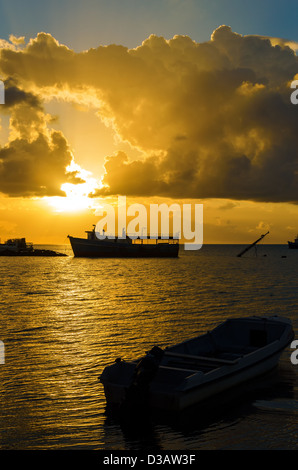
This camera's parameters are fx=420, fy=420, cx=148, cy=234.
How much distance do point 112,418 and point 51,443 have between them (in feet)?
7.30

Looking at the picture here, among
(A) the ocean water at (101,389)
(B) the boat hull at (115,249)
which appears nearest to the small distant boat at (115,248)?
(B) the boat hull at (115,249)

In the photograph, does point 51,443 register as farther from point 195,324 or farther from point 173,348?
point 195,324

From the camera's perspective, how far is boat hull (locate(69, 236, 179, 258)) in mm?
157875

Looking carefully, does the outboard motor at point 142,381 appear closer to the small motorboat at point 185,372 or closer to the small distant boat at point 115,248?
the small motorboat at point 185,372

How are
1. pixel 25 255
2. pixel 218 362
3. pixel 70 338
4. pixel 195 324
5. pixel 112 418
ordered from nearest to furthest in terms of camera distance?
pixel 112 418 < pixel 218 362 < pixel 70 338 < pixel 195 324 < pixel 25 255

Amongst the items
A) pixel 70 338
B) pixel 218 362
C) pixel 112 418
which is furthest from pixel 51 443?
pixel 70 338

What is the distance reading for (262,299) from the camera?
42.7m

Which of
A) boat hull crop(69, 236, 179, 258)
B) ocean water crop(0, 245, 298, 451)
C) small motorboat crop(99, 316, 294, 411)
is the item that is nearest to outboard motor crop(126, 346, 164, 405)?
small motorboat crop(99, 316, 294, 411)

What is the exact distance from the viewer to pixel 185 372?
12.8 metres

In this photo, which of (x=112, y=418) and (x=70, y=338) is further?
(x=70, y=338)

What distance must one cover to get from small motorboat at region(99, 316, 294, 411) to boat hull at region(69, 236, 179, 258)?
140 metres

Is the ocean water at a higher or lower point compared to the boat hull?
lower

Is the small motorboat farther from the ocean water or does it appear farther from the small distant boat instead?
the small distant boat
